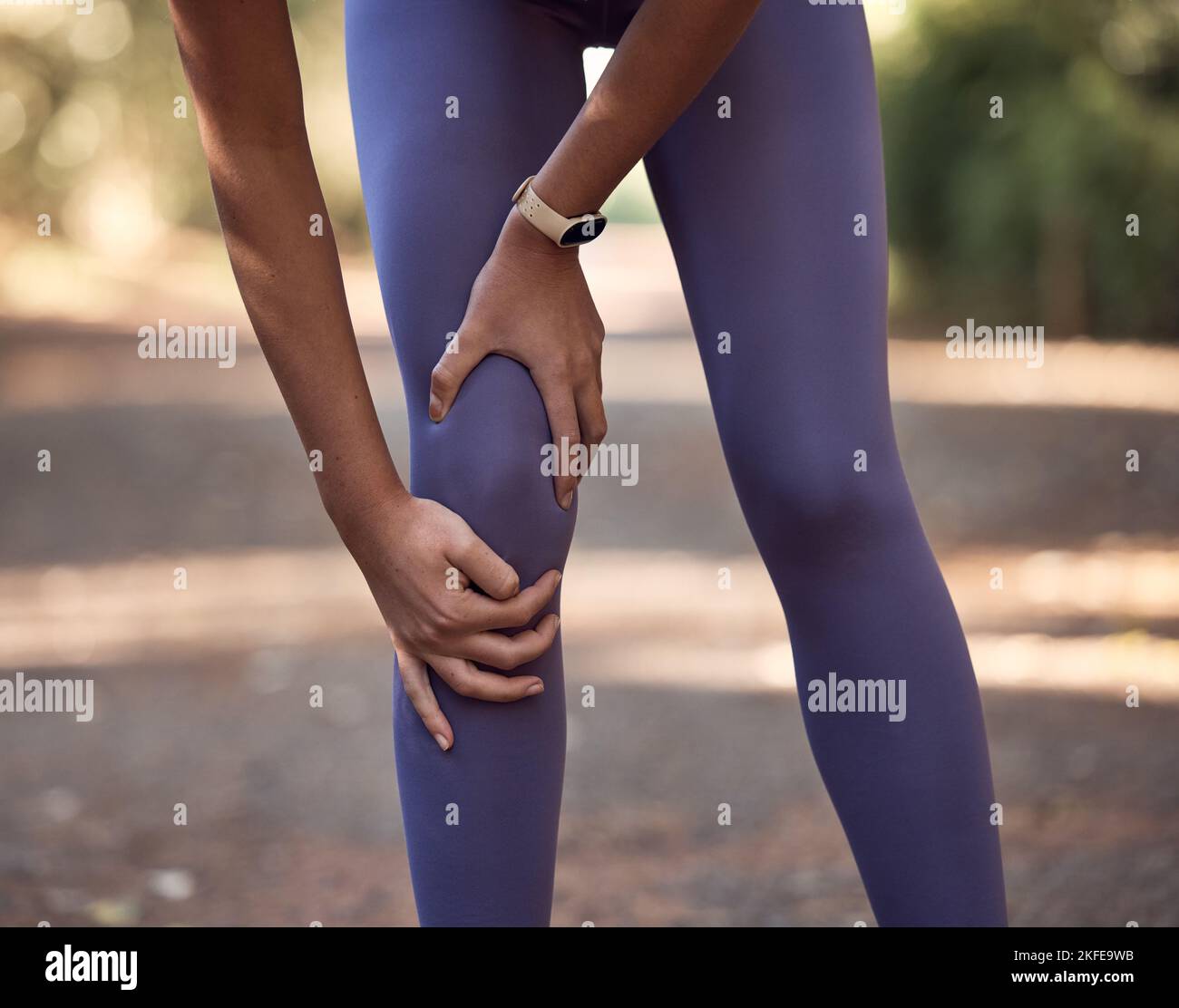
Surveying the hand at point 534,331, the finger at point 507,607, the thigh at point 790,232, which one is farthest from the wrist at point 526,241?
the finger at point 507,607

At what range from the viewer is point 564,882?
207 centimetres

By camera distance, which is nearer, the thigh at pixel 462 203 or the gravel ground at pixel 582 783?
the thigh at pixel 462 203

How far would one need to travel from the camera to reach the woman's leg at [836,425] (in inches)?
38.7

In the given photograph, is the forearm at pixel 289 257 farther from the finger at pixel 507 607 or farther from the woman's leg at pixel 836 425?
the woman's leg at pixel 836 425

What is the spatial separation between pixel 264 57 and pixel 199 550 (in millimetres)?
3407

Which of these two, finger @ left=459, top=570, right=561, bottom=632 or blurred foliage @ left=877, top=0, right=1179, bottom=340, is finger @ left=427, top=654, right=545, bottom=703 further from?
blurred foliage @ left=877, top=0, right=1179, bottom=340

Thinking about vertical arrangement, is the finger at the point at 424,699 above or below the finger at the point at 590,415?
below

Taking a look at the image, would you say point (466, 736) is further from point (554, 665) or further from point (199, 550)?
point (199, 550)

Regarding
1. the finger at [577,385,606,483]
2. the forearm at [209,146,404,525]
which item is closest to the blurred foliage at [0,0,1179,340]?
the finger at [577,385,606,483]

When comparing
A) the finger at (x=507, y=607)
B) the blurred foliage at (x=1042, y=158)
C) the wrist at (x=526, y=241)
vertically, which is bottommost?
the finger at (x=507, y=607)

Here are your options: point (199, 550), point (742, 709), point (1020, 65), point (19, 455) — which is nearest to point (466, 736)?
point (742, 709)

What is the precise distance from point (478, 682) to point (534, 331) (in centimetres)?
25

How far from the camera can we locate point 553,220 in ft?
3.10

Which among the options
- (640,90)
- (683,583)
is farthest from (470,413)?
(683,583)
